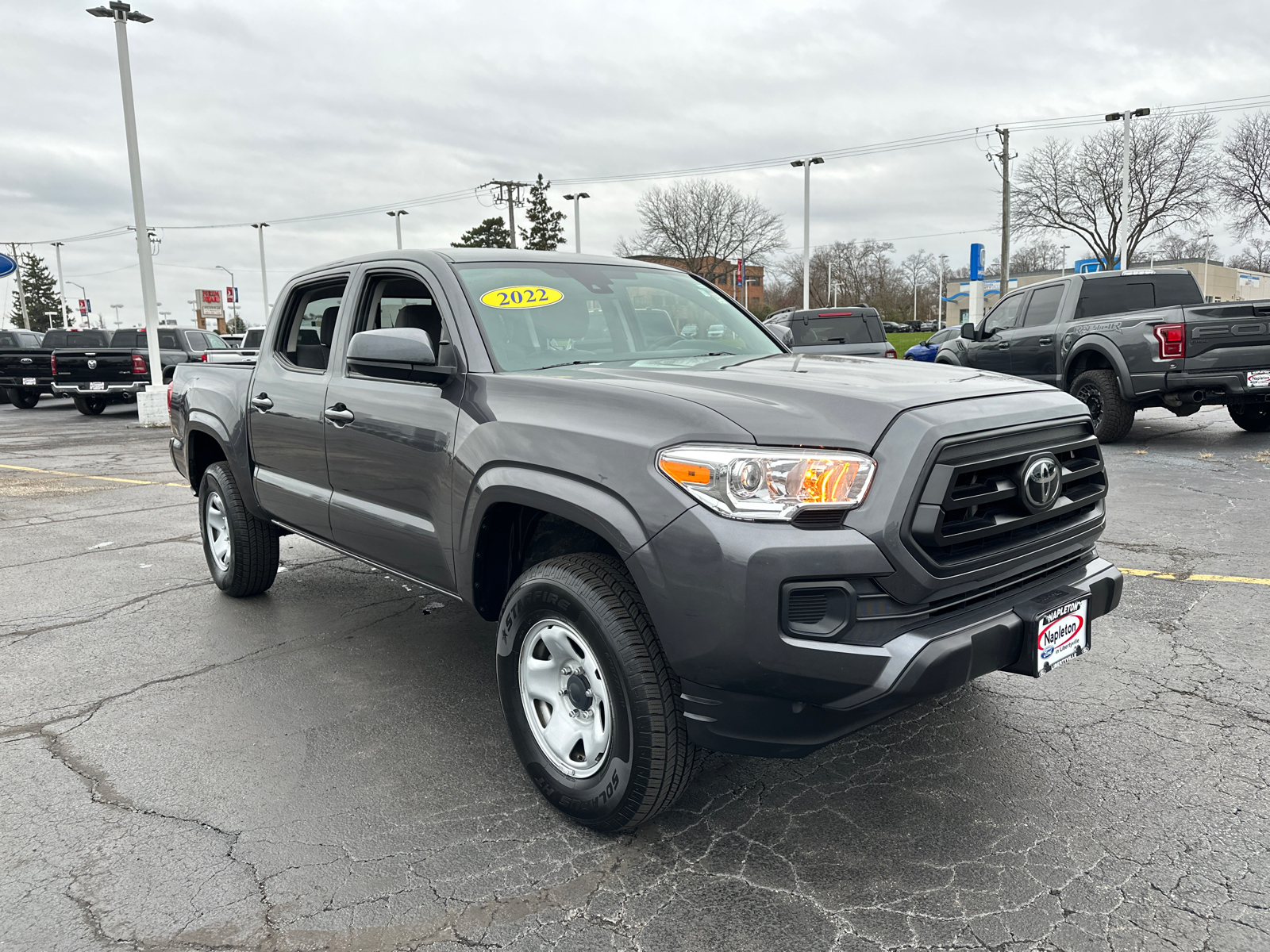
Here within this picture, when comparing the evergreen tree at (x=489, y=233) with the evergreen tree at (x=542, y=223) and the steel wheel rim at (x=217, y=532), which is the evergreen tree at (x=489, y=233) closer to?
the evergreen tree at (x=542, y=223)

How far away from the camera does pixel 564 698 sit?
291 cm

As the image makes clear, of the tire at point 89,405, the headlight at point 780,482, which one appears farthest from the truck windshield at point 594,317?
the tire at point 89,405

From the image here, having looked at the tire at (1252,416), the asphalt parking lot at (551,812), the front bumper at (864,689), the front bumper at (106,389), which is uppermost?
the front bumper at (106,389)

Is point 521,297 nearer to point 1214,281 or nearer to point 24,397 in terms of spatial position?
point 24,397

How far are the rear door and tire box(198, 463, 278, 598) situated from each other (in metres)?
8.86

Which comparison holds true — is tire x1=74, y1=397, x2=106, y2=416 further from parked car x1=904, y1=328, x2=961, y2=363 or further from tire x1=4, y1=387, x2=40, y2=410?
parked car x1=904, y1=328, x2=961, y2=363

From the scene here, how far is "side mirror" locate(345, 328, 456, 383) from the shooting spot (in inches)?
128

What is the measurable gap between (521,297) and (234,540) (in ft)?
8.62

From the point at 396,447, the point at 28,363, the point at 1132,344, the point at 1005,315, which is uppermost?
the point at 1005,315

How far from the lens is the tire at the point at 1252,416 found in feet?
34.7

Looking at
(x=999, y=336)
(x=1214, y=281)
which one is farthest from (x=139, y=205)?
(x=1214, y=281)

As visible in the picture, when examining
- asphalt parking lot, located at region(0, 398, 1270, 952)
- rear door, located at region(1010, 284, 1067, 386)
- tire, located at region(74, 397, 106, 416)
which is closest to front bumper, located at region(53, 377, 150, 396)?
tire, located at region(74, 397, 106, 416)

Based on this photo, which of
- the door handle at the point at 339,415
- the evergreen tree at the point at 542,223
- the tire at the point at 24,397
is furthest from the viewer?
the evergreen tree at the point at 542,223

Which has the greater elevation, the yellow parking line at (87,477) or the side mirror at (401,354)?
the side mirror at (401,354)
